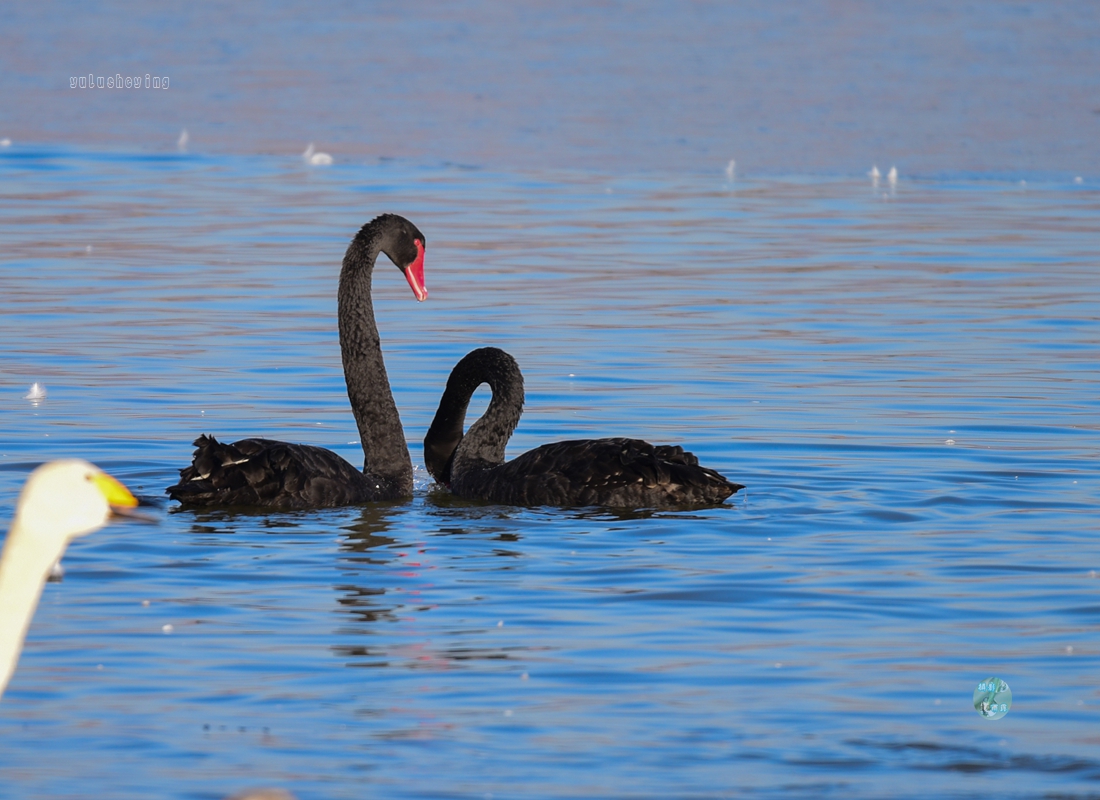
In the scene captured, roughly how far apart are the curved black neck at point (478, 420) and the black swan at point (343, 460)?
11.3 inches

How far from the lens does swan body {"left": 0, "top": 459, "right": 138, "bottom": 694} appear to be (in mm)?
4238

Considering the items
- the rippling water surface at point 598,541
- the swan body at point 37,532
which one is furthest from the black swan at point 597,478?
the swan body at point 37,532

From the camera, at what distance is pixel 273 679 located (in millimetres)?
5996

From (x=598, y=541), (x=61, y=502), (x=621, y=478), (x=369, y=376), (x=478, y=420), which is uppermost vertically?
(x=369, y=376)

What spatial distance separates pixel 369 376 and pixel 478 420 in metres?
0.57

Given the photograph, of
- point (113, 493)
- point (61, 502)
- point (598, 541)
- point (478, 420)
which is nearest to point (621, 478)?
point (598, 541)

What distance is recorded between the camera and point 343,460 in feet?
29.2

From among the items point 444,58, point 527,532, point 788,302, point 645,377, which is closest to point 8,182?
point 444,58

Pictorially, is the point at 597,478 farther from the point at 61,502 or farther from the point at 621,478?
the point at 61,502

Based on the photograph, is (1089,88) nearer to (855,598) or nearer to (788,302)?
(788,302)

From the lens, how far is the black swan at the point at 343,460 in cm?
839

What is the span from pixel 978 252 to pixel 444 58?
41.4ft

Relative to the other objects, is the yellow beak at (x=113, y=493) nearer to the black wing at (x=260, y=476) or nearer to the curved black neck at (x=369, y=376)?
the black wing at (x=260, y=476)

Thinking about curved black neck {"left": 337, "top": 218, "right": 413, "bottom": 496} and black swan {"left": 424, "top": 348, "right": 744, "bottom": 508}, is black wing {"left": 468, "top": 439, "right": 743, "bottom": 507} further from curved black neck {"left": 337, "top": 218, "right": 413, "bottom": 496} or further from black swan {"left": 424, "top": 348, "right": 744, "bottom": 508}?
curved black neck {"left": 337, "top": 218, "right": 413, "bottom": 496}
